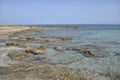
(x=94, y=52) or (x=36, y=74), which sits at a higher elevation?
(x=36, y=74)

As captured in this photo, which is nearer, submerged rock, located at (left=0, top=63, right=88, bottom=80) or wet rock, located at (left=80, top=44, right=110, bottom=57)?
submerged rock, located at (left=0, top=63, right=88, bottom=80)

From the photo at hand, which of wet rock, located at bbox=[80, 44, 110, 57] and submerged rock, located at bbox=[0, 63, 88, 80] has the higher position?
submerged rock, located at bbox=[0, 63, 88, 80]

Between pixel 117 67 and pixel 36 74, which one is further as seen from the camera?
pixel 117 67

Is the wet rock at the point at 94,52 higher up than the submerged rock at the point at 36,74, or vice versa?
the submerged rock at the point at 36,74

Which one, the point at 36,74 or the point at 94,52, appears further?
the point at 94,52

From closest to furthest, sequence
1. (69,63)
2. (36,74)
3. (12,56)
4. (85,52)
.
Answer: (36,74)
(69,63)
(12,56)
(85,52)

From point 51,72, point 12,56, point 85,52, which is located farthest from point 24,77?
point 85,52

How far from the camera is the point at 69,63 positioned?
13680 millimetres

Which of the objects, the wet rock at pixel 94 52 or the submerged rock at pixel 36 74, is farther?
the wet rock at pixel 94 52

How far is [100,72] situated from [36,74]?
4032mm

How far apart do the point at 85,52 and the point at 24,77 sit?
9811 mm

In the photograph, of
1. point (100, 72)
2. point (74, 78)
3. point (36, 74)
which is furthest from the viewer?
point (100, 72)

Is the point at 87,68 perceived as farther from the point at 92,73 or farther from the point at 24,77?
the point at 24,77

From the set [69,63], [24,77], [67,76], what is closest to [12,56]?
[69,63]
